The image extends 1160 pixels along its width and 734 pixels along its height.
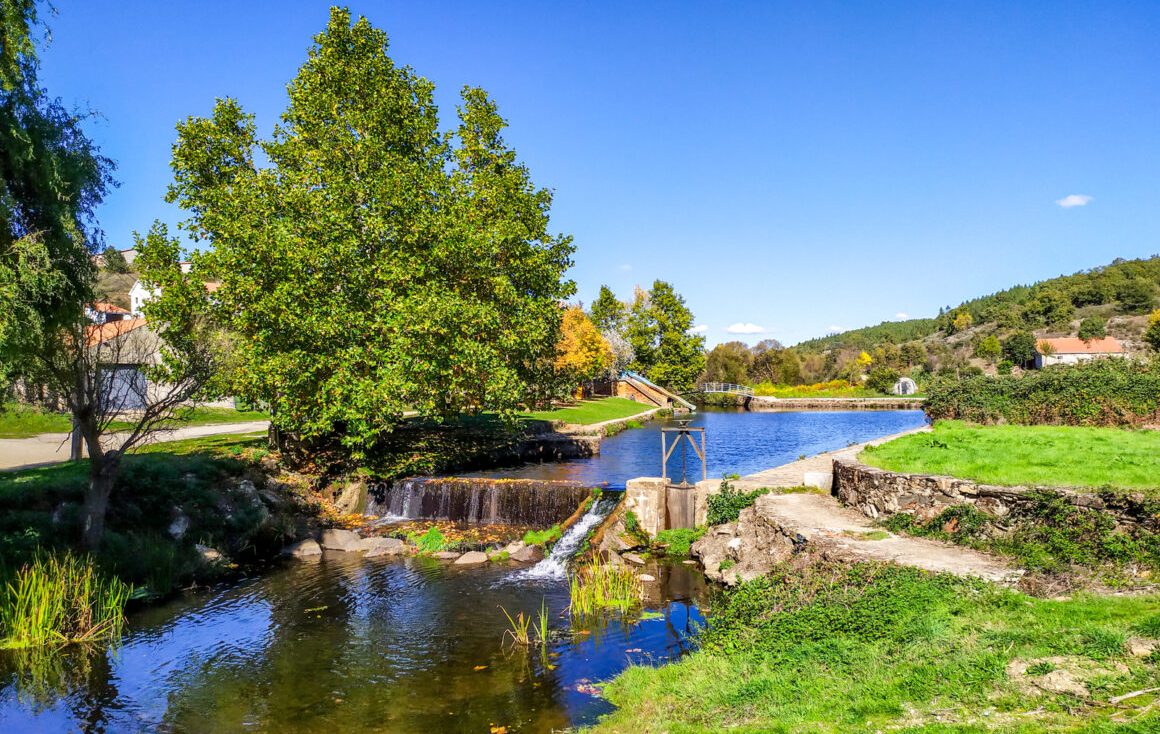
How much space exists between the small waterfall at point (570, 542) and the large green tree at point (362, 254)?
6155 millimetres

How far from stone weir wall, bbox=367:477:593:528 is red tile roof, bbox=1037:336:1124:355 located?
86.4 meters

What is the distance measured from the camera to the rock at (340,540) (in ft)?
66.6

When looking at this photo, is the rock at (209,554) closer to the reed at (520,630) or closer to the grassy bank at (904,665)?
the reed at (520,630)

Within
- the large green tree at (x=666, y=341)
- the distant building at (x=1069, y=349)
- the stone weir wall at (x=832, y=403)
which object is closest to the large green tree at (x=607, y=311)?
the large green tree at (x=666, y=341)

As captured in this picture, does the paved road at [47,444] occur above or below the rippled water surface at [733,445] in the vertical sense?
above

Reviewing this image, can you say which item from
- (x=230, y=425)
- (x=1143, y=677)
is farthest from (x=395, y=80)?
(x=1143, y=677)

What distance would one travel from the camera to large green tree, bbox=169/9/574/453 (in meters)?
22.0

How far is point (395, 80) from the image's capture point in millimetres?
27797

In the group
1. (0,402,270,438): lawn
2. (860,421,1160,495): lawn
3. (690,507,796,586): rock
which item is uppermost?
(0,402,270,438): lawn

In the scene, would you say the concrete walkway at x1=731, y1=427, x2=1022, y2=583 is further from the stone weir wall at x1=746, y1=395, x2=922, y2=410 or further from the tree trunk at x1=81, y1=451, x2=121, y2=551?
the stone weir wall at x1=746, y1=395, x2=922, y2=410

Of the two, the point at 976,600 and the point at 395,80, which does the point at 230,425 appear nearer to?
the point at 395,80

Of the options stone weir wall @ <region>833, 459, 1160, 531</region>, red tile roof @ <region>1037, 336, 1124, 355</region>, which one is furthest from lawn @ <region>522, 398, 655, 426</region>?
red tile roof @ <region>1037, 336, 1124, 355</region>

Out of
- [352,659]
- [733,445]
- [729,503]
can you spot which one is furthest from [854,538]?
[733,445]

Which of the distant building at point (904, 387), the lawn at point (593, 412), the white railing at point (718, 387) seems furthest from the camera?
the white railing at point (718, 387)
